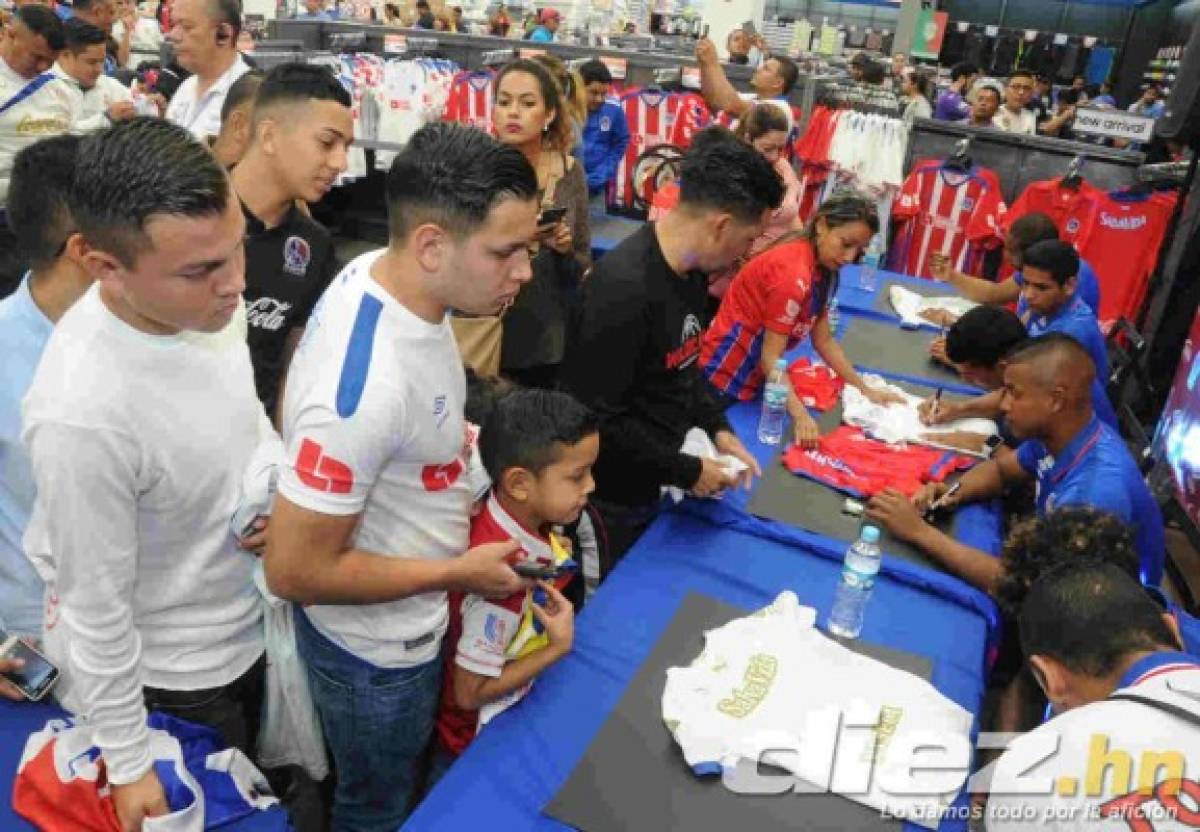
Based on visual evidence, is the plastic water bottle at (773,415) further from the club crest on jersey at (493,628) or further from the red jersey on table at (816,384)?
the club crest on jersey at (493,628)

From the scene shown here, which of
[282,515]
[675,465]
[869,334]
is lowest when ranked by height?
[869,334]

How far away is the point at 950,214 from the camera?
18.4 ft

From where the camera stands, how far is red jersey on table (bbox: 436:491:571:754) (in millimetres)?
1455

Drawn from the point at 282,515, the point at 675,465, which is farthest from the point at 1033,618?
the point at 282,515

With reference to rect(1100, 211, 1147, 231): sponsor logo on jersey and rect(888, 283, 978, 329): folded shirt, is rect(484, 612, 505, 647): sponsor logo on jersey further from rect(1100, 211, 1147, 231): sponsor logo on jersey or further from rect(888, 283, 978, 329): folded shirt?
rect(1100, 211, 1147, 231): sponsor logo on jersey

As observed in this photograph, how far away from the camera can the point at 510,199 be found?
125 centimetres

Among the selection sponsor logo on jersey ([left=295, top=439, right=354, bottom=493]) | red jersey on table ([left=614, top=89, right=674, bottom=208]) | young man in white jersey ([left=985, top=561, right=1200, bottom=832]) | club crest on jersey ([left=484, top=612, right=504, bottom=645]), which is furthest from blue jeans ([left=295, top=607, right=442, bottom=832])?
red jersey on table ([left=614, top=89, right=674, bottom=208])

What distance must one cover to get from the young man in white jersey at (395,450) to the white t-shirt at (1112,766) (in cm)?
84

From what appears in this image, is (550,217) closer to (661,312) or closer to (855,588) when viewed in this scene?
(661,312)

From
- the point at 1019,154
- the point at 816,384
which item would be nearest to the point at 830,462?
the point at 816,384

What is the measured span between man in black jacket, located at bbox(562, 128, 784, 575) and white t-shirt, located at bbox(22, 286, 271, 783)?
2.62 feet

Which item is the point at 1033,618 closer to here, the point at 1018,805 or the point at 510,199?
the point at 1018,805

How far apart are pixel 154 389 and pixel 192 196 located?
267 mm

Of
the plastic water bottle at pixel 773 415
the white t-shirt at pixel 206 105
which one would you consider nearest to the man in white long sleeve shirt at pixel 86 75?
the white t-shirt at pixel 206 105
